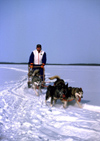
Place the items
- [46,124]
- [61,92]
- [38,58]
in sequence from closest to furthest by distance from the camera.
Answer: [46,124] → [61,92] → [38,58]

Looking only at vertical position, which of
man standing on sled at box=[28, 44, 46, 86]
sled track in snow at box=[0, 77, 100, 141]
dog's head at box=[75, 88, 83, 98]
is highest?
man standing on sled at box=[28, 44, 46, 86]

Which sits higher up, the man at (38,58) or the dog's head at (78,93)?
the man at (38,58)

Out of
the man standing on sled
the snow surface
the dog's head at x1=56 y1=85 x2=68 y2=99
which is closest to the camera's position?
the snow surface

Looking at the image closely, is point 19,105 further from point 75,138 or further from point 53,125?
point 75,138

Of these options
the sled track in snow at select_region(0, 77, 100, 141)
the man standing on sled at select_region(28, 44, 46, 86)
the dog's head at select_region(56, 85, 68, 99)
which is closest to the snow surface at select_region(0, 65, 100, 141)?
the sled track in snow at select_region(0, 77, 100, 141)

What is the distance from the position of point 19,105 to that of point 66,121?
5.52ft

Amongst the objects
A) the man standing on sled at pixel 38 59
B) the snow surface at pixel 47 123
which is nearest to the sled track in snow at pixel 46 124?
the snow surface at pixel 47 123

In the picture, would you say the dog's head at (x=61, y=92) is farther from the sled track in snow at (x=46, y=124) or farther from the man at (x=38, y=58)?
the man at (x=38, y=58)

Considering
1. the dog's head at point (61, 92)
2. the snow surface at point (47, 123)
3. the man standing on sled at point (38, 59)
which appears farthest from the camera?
the man standing on sled at point (38, 59)

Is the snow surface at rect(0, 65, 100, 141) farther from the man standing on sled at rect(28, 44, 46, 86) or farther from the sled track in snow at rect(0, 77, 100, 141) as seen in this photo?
the man standing on sled at rect(28, 44, 46, 86)

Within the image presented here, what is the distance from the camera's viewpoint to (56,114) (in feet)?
13.7

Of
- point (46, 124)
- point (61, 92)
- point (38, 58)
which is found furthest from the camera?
point (38, 58)

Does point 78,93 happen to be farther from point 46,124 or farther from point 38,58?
point 38,58

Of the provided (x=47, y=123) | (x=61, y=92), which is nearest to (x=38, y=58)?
(x=61, y=92)
